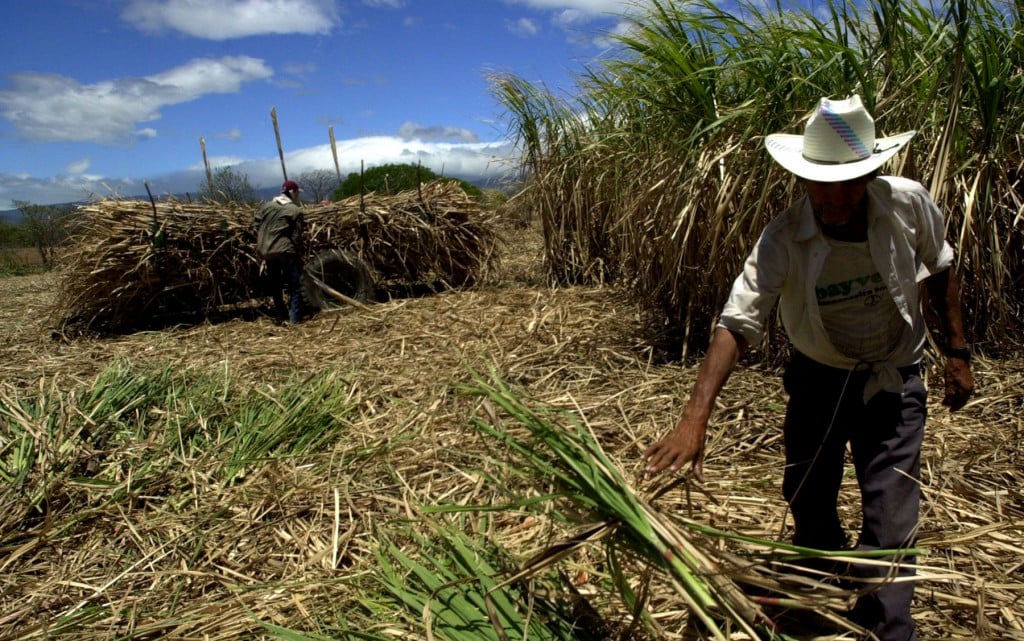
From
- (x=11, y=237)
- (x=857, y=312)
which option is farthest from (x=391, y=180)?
(x=11, y=237)

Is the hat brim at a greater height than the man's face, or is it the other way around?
the hat brim

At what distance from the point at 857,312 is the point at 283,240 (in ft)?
19.5

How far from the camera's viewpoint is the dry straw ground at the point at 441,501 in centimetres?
231

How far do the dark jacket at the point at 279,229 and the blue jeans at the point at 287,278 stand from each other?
0.08 meters

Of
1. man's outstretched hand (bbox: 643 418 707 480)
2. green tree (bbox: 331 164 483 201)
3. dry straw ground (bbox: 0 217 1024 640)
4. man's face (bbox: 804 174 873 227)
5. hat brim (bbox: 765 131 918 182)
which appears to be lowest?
dry straw ground (bbox: 0 217 1024 640)

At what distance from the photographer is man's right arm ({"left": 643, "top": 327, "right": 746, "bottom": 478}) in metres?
1.67

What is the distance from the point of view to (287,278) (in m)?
7.15

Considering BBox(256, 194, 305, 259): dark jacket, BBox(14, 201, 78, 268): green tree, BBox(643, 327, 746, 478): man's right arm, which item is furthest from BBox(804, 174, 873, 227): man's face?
BBox(14, 201, 78, 268): green tree

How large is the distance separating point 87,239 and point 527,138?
4.48 m

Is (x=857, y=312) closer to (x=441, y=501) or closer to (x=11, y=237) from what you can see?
(x=441, y=501)

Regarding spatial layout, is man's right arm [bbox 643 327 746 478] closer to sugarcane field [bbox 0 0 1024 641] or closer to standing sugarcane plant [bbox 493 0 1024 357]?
sugarcane field [bbox 0 0 1024 641]

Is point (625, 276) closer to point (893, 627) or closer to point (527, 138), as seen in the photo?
point (527, 138)

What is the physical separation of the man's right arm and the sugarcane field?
0.17 ft

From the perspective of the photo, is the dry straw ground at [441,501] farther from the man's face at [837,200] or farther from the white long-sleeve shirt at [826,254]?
the man's face at [837,200]
